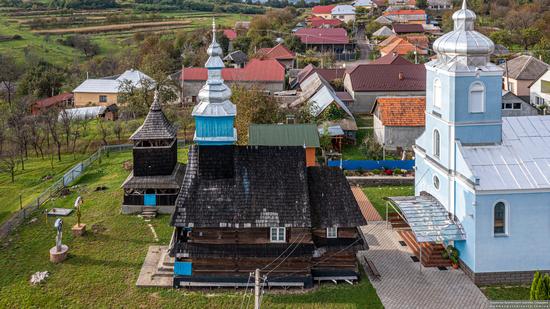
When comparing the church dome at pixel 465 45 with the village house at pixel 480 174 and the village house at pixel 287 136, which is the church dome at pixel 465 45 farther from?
the village house at pixel 287 136

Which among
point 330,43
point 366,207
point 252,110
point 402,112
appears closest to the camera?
point 366,207

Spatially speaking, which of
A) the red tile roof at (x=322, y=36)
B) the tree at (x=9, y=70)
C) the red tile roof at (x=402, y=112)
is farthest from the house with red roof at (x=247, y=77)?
the red tile roof at (x=322, y=36)

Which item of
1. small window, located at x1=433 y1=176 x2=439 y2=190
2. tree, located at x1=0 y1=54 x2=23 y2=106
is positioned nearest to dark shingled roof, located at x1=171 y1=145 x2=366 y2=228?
small window, located at x1=433 y1=176 x2=439 y2=190

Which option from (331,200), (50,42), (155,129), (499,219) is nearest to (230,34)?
(50,42)

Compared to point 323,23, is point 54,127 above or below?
below

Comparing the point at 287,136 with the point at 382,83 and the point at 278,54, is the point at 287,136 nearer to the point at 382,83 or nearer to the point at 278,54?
the point at 382,83

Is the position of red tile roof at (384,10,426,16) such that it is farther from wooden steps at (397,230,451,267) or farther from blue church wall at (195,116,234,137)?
blue church wall at (195,116,234,137)
